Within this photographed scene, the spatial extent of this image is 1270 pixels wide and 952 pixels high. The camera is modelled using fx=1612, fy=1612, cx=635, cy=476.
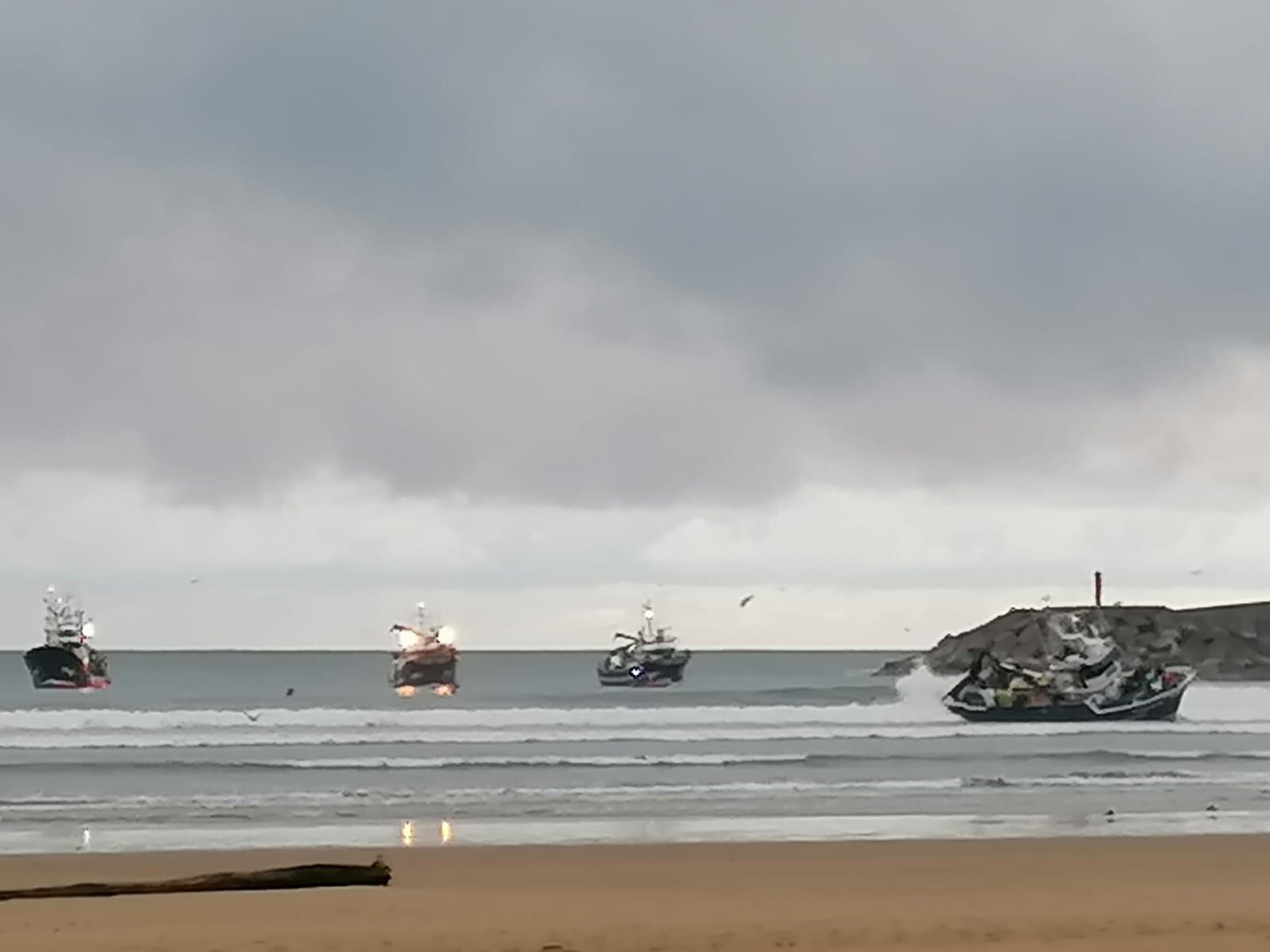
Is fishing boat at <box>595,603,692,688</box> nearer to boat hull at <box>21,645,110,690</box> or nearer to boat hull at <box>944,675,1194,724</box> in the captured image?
boat hull at <box>21,645,110,690</box>

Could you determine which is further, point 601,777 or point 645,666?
point 645,666

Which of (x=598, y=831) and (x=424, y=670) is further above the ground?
(x=424, y=670)

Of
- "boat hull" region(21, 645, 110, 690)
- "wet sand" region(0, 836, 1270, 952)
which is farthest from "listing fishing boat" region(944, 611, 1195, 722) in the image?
"boat hull" region(21, 645, 110, 690)

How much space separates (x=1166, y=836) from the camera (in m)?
18.5

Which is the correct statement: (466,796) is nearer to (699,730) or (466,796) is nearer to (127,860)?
(127,860)

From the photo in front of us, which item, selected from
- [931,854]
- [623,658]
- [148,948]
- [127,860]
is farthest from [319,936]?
[623,658]

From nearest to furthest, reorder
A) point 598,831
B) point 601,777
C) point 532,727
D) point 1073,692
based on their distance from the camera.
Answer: point 598,831
point 601,777
point 1073,692
point 532,727

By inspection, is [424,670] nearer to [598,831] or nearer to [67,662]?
[67,662]

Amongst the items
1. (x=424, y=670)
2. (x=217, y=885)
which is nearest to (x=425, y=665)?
(x=424, y=670)

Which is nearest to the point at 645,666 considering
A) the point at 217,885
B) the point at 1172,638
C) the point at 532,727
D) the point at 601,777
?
the point at 1172,638

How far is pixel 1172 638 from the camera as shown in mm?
90562

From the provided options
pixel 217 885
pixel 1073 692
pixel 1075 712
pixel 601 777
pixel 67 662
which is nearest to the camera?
pixel 217 885

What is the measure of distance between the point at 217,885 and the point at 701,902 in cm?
389

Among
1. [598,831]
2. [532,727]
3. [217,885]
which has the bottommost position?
[532,727]
